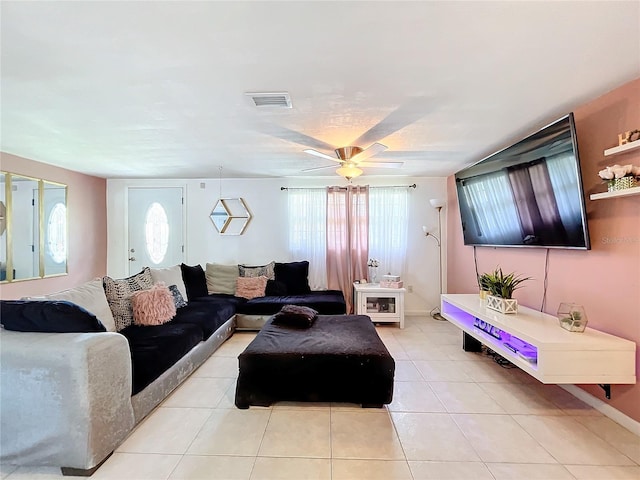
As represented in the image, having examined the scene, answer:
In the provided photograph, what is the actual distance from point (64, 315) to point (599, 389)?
12.2 ft

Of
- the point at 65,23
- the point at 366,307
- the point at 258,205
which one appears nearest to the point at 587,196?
the point at 366,307

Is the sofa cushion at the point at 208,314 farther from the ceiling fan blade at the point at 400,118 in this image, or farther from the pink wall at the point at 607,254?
the pink wall at the point at 607,254

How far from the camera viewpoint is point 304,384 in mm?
2328

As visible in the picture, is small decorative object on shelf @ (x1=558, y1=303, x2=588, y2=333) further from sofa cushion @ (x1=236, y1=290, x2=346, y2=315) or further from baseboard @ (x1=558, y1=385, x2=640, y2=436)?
sofa cushion @ (x1=236, y1=290, x2=346, y2=315)

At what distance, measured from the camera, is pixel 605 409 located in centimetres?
221

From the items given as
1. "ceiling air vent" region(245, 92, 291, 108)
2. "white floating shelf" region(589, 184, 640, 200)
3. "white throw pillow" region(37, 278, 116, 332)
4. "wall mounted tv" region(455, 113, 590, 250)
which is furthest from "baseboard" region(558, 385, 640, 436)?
"white throw pillow" region(37, 278, 116, 332)

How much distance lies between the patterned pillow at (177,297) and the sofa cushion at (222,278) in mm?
1034

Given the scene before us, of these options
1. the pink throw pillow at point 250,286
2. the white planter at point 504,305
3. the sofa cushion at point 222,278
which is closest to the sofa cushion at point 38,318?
the pink throw pillow at point 250,286

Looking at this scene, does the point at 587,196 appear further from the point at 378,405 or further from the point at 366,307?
the point at 366,307

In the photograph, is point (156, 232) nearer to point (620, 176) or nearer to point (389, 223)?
point (389, 223)

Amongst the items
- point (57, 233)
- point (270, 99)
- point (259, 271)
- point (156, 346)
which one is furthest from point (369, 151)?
point (57, 233)

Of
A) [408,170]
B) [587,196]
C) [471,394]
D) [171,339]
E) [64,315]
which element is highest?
[408,170]

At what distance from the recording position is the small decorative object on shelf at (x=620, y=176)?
1930 mm

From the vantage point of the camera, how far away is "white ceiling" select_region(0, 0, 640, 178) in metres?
1.42
